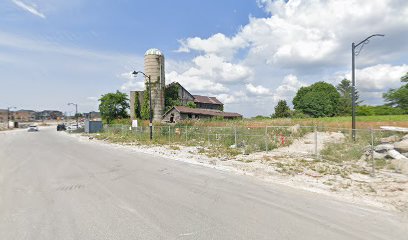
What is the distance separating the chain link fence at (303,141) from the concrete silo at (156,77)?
17.1 meters

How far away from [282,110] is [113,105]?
43601mm

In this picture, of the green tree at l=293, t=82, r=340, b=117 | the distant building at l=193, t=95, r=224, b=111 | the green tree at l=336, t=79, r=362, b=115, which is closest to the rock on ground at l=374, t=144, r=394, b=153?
the distant building at l=193, t=95, r=224, b=111

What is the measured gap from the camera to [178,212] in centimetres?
632

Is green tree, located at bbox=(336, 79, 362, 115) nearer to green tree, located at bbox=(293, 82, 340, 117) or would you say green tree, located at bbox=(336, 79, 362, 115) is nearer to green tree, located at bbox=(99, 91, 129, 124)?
green tree, located at bbox=(293, 82, 340, 117)

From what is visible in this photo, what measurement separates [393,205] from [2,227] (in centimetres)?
858

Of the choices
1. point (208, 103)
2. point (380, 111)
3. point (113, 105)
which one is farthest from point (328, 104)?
point (113, 105)

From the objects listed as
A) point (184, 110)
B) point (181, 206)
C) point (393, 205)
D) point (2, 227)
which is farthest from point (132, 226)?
point (184, 110)

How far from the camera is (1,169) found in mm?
12875

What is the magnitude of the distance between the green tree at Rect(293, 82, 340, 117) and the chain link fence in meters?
60.5

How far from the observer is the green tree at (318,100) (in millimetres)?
80875

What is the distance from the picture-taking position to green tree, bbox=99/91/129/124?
57.9 metres

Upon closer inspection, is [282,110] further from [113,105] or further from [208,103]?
[113,105]

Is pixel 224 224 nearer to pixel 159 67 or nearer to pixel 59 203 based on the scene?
pixel 59 203

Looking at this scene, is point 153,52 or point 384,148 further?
point 153,52
